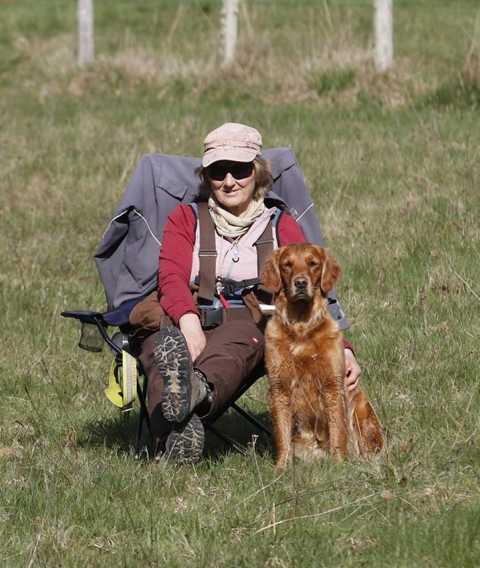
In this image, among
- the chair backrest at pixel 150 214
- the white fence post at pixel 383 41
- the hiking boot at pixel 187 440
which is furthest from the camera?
the white fence post at pixel 383 41

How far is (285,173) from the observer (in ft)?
20.4

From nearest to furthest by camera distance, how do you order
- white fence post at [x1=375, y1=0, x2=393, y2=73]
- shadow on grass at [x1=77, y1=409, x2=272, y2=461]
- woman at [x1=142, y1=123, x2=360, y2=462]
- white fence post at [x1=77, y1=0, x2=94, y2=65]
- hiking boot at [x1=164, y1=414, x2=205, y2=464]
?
hiking boot at [x1=164, y1=414, x2=205, y2=464], woman at [x1=142, y1=123, x2=360, y2=462], shadow on grass at [x1=77, y1=409, x2=272, y2=461], white fence post at [x1=375, y1=0, x2=393, y2=73], white fence post at [x1=77, y1=0, x2=94, y2=65]

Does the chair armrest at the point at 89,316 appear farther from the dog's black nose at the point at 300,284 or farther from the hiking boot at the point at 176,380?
the dog's black nose at the point at 300,284

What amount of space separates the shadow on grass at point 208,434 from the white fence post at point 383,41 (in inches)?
271

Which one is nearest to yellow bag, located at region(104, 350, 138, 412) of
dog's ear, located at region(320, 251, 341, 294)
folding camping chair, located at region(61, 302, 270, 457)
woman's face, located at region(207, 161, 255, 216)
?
folding camping chair, located at region(61, 302, 270, 457)

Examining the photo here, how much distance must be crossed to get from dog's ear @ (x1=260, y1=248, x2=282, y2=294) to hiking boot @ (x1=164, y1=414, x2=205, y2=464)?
2.09 ft

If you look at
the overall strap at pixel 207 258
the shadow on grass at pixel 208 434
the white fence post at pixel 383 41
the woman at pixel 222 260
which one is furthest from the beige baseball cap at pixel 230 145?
the white fence post at pixel 383 41

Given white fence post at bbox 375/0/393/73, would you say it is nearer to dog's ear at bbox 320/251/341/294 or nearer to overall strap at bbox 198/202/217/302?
overall strap at bbox 198/202/217/302

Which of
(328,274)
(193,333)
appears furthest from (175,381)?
(328,274)

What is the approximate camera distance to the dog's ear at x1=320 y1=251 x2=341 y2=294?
212 inches

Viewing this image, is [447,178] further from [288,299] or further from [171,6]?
[171,6]

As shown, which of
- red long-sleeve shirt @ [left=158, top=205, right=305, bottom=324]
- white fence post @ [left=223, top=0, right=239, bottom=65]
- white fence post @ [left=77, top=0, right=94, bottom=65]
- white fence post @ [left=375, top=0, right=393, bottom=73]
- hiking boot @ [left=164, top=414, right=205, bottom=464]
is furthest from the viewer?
white fence post @ [left=77, top=0, right=94, bottom=65]

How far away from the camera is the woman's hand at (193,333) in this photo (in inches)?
216

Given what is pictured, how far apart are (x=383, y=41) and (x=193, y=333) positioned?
8099 mm
